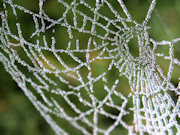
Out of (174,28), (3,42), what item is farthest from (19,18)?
(174,28)

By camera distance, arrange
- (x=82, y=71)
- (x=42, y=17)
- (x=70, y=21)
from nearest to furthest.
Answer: (x=42, y=17)
(x=70, y=21)
(x=82, y=71)

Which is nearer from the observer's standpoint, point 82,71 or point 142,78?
point 142,78

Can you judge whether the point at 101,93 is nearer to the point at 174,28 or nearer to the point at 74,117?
the point at 74,117

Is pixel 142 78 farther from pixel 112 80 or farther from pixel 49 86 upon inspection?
pixel 49 86

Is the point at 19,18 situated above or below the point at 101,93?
above

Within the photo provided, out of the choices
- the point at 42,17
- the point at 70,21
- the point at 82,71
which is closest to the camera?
the point at 42,17

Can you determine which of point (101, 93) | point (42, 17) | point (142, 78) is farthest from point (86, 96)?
point (42, 17)

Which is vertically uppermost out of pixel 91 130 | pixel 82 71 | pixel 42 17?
pixel 42 17
